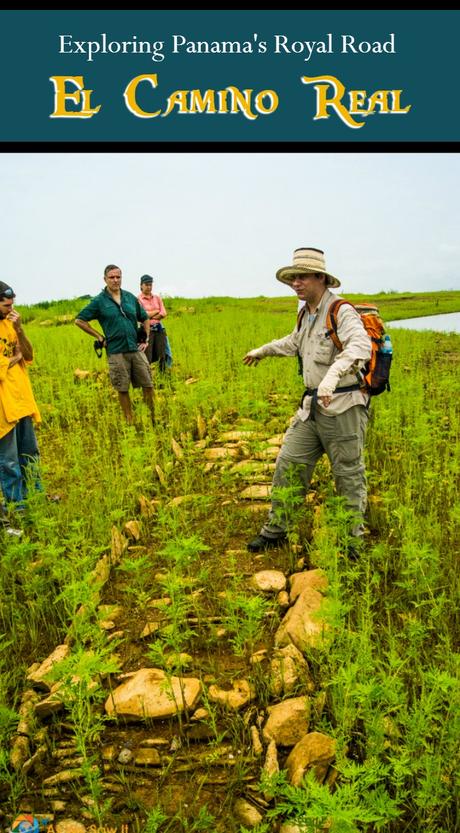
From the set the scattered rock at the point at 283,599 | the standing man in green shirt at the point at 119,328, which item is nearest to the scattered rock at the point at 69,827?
the scattered rock at the point at 283,599

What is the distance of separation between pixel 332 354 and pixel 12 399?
10.6 feet

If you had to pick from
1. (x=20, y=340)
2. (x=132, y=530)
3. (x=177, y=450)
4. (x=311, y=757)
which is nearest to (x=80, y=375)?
(x=177, y=450)

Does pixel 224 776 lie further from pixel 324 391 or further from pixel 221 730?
pixel 324 391

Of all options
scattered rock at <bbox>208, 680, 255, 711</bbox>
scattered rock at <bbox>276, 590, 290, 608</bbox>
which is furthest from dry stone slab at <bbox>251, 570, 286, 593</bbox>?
scattered rock at <bbox>208, 680, 255, 711</bbox>

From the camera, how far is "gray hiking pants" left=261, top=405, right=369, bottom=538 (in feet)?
14.7

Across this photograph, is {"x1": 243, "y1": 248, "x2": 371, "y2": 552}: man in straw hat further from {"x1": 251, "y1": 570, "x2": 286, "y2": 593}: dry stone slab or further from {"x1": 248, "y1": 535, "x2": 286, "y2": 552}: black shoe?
{"x1": 251, "y1": 570, "x2": 286, "y2": 593}: dry stone slab

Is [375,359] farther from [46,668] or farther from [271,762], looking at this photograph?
[46,668]

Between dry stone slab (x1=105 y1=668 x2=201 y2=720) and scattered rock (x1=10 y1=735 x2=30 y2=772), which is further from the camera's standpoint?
dry stone slab (x1=105 y1=668 x2=201 y2=720)

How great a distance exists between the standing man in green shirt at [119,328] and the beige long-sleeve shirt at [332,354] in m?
3.57

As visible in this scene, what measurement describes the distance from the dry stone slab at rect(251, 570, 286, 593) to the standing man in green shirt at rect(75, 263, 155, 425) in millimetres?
4157

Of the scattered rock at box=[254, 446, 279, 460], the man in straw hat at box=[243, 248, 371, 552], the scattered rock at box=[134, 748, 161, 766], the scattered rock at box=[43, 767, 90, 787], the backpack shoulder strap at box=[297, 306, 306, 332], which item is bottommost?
the scattered rock at box=[43, 767, 90, 787]

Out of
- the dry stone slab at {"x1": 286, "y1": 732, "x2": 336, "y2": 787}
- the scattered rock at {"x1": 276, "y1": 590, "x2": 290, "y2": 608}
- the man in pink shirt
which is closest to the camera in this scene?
the dry stone slab at {"x1": 286, "y1": 732, "x2": 336, "y2": 787}

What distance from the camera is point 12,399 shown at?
580 cm

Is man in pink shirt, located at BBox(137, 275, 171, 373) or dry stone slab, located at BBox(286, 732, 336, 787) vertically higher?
man in pink shirt, located at BBox(137, 275, 171, 373)
